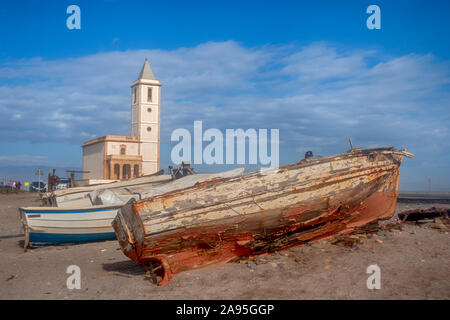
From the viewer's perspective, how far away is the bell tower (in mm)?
42844

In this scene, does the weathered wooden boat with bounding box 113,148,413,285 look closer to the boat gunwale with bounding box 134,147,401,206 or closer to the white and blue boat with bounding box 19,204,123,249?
the boat gunwale with bounding box 134,147,401,206

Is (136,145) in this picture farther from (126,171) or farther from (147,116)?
(147,116)

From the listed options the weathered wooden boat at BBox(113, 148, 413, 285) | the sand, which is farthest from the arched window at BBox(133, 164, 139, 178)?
the weathered wooden boat at BBox(113, 148, 413, 285)

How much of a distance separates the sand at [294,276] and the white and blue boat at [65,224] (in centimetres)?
303

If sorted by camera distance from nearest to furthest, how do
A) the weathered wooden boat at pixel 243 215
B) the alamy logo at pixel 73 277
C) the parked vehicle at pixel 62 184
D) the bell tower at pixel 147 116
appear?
the alamy logo at pixel 73 277
the weathered wooden boat at pixel 243 215
the parked vehicle at pixel 62 184
the bell tower at pixel 147 116

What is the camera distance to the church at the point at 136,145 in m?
39.2

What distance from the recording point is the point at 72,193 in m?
15.0

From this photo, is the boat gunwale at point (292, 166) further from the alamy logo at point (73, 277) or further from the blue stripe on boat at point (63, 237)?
the blue stripe on boat at point (63, 237)

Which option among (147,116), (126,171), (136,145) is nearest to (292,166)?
(126,171)

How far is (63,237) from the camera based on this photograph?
11469mm

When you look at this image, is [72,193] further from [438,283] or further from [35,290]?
[438,283]

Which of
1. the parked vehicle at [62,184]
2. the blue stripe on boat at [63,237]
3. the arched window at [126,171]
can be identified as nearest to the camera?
the blue stripe on boat at [63,237]

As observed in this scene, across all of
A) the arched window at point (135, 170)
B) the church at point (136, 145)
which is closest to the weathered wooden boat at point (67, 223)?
the church at point (136, 145)
